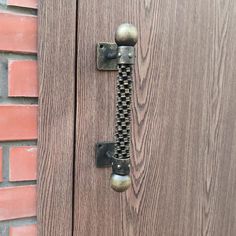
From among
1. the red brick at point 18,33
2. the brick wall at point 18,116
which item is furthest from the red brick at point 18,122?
→ the red brick at point 18,33

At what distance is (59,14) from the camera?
0.58 m

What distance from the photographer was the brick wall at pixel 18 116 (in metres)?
0.56

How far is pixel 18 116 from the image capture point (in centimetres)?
58

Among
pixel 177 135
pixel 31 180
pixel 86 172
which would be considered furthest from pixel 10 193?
pixel 177 135

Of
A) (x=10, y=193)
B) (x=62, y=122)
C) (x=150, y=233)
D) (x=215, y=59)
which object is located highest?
(x=215, y=59)

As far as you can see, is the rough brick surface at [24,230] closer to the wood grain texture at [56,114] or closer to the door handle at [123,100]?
the wood grain texture at [56,114]

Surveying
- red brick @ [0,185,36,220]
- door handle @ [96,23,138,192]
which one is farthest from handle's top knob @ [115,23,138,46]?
red brick @ [0,185,36,220]

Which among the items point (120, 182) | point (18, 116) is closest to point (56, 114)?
point (18, 116)

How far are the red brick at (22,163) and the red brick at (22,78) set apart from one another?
10 cm

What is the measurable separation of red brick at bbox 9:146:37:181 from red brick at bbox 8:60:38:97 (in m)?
0.10

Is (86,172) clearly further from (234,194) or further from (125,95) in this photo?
(234,194)

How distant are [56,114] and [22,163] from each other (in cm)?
11

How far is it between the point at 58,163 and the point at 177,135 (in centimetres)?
27

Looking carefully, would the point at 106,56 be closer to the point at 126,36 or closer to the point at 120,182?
the point at 126,36
